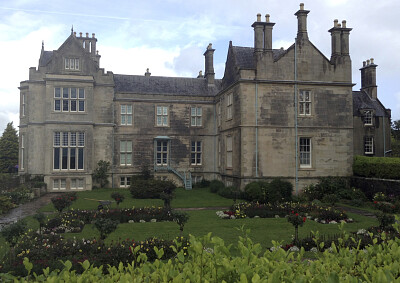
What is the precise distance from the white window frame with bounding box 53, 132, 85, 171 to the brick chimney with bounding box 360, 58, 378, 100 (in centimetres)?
3036

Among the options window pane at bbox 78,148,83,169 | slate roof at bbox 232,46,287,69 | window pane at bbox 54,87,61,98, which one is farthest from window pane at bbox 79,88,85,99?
slate roof at bbox 232,46,287,69

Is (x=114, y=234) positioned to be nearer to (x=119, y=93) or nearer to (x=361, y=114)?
(x=119, y=93)

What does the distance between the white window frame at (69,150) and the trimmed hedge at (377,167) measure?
72.9 feet

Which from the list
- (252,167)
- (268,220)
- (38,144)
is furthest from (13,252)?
(38,144)

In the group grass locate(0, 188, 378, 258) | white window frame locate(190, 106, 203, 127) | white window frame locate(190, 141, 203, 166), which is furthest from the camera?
A: white window frame locate(190, 106, 203, 127)

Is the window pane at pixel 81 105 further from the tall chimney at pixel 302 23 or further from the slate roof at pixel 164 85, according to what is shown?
the tall chimney at pixel 302 23

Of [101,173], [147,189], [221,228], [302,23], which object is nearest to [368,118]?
[302,23]

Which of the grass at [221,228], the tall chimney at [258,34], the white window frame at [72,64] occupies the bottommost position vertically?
the grass at [221,228]

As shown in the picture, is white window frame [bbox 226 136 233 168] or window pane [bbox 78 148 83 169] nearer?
white window frame [bbox 226 136 233 168]

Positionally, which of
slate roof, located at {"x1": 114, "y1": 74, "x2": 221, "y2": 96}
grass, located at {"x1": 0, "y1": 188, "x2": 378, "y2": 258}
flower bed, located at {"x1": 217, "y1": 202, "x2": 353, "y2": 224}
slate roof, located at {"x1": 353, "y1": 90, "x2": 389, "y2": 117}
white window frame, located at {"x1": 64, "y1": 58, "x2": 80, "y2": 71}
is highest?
white window frame, located at {"x1": 64, "y1": 58, "x2": 80, "y2": 71}

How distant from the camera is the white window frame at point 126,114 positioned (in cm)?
3123

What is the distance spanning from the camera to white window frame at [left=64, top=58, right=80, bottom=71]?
29.1m

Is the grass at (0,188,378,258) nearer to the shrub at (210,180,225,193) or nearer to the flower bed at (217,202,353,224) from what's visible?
the flower bed at (217,202,353,224)

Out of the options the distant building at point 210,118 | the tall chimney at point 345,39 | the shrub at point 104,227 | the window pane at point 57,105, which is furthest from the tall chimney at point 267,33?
the shrub at point 104,227
